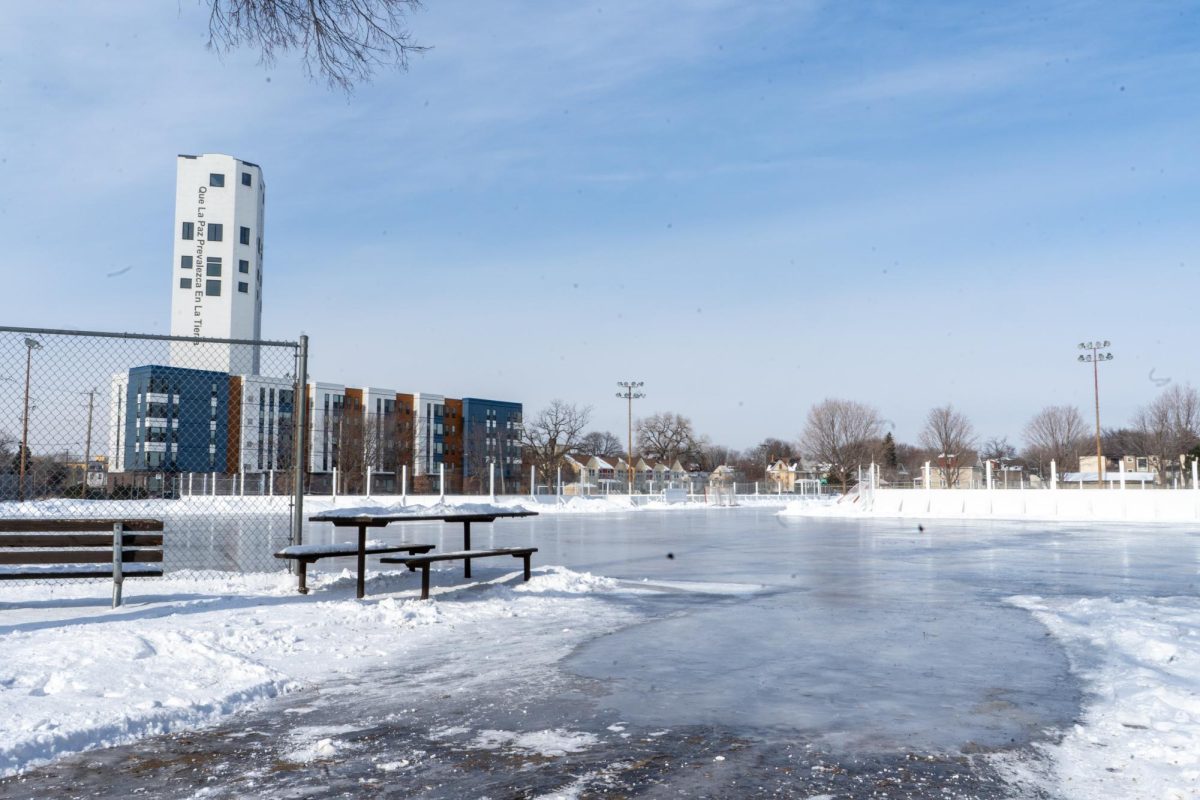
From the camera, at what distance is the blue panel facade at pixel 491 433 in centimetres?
11570

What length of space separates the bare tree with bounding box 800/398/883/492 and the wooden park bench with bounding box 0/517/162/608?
294 feet

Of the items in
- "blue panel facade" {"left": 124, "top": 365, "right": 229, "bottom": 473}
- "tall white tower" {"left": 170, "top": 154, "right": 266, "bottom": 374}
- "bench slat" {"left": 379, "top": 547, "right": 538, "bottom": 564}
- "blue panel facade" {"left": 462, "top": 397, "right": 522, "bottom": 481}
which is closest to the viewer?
"bench slat" {"left": 379, "top": 547, "right": 538, "bottom": 564}

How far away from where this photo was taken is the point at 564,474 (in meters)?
140

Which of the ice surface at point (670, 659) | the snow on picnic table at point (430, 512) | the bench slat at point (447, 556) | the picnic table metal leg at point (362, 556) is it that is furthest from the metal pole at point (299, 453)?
the bench slat at point (447, 556)

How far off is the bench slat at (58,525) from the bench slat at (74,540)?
77 millimetres

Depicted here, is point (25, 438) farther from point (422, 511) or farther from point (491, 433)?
point (491, 433)

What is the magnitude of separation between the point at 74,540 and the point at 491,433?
112196 mm

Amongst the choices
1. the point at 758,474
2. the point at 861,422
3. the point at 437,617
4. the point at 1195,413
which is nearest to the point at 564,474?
the point at 758,474

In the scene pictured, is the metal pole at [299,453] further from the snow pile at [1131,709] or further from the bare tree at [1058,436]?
the bare tree at [1058,436]

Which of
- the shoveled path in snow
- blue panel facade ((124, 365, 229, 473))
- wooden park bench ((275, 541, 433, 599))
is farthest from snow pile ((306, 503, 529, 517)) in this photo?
blue panel facade ((124, 365, 229, 473))

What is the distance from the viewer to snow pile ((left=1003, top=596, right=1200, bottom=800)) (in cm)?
396

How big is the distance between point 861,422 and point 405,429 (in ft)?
159

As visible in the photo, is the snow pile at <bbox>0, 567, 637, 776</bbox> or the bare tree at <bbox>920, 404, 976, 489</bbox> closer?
the snow pile at <bbox>0, 567, 637, 776</bbox>

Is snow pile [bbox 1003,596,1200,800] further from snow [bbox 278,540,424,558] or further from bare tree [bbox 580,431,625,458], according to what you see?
bare tree [bbox 580,431,625,458]
